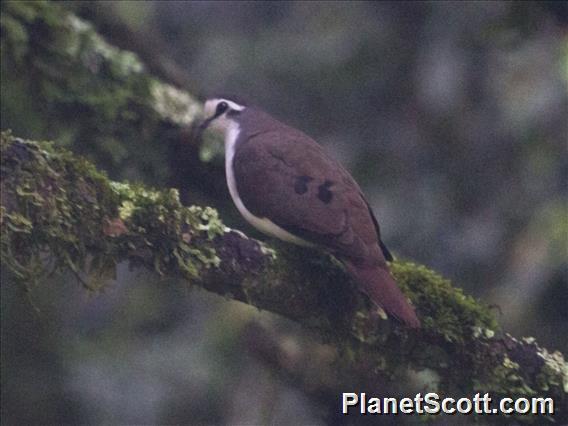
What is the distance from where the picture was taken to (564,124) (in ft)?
23.7

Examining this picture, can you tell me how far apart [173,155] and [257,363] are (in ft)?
4.70

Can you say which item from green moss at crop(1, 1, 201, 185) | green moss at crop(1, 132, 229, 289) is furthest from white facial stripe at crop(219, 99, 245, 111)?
green moss at crop(1, 132, 229, 289)

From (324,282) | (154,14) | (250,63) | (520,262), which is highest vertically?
(154,14)

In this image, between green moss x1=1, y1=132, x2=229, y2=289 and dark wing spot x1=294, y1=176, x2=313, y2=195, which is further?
dark wing spot x1=294, y1=176, x2=313, y2=195

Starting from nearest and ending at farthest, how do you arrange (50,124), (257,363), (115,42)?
(257,363) < (50,124) < (115,42)

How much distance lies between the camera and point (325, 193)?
5066 mm

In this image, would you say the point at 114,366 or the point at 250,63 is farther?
the point at 250,63

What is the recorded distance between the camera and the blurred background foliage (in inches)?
256

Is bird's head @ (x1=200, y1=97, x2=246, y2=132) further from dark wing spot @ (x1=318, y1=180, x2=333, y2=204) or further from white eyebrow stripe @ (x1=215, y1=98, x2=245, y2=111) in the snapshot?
dark wing spot @ (x1=318, y1=180, x2=333, y2=204)

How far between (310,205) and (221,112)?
133 cm

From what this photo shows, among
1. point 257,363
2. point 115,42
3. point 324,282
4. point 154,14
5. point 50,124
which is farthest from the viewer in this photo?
point 154,14

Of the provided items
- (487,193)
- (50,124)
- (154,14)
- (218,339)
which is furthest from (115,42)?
(154,14)

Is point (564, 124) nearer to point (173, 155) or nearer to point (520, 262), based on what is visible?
point (520, 262)

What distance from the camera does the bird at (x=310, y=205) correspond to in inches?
186
